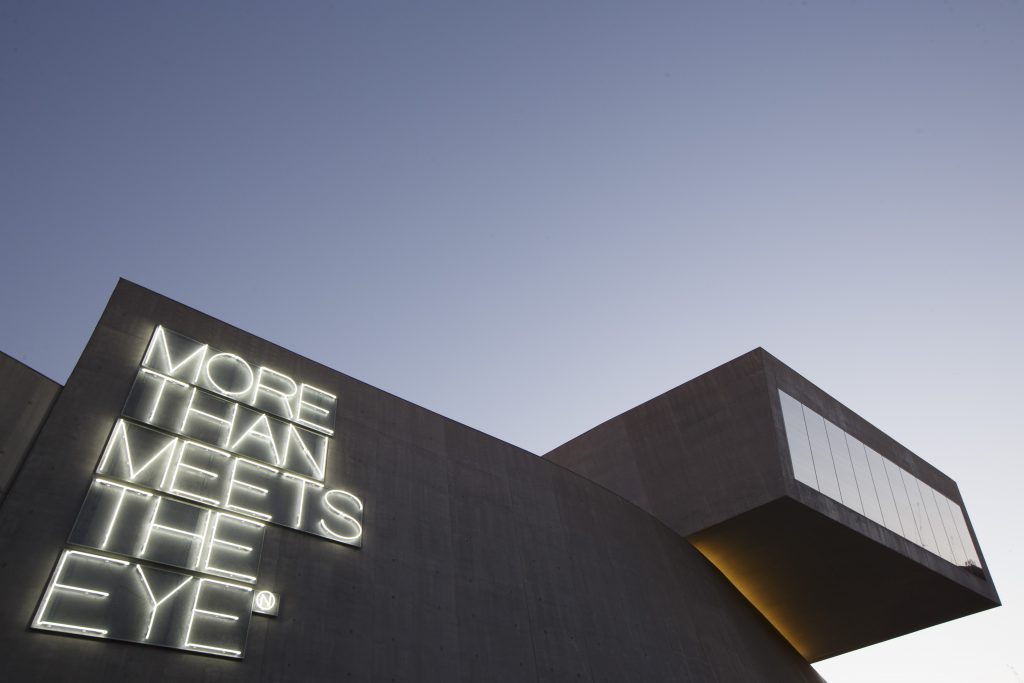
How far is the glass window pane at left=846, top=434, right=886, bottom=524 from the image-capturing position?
2453 cm

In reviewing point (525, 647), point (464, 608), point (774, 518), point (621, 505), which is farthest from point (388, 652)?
point (774, 518)

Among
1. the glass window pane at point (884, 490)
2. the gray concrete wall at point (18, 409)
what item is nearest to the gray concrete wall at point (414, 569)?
the gray concrete wall at point (18, 409)

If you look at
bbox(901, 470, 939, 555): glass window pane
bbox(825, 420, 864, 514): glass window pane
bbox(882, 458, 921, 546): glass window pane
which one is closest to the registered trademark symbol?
bbox(825, 420, 864, 514): glass window pane

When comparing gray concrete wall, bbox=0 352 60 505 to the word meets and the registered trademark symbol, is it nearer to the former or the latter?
the word meets

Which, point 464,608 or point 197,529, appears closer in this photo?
point 197,529

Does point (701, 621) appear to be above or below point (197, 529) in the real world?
above

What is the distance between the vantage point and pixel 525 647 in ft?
50.4

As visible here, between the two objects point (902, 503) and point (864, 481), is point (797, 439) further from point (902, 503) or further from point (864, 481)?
point (902, 503)

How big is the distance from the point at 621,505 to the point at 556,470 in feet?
9.60

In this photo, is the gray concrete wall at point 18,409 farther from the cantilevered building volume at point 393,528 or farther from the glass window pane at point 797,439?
the glass window pane at point 797,439

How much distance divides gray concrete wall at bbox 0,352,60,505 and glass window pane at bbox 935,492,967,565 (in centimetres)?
2807

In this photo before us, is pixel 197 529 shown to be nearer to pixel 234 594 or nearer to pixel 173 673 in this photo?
pixel 234 594

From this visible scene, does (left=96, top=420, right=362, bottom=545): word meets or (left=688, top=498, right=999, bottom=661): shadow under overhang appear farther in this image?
(left=688, top=498, right=999, bottom=661): shadow under overhang

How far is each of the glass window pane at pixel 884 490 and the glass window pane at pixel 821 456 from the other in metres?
2.43
